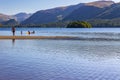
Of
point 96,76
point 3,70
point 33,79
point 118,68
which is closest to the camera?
point 33,79

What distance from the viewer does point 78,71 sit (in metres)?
26.2

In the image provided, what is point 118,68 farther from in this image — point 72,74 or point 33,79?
point 33,79

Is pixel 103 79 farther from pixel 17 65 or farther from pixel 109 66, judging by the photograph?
pixel 17 65

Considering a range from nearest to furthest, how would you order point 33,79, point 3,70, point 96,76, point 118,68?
point 33,79, point 96,76, point 3,70, point 118,68

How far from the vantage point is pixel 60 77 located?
23156 mm

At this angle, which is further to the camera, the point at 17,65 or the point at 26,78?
the point at 17,65

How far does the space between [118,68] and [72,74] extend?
19.8 ft

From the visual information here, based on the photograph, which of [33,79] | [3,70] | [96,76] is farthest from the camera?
[3,70]

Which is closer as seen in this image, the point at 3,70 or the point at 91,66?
the point at 3,70

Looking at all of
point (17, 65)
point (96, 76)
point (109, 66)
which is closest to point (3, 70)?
point (17, 65)

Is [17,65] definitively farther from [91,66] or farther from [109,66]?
[109,66]

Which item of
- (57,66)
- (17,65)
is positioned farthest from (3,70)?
(57,66)

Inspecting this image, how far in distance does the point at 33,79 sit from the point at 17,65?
7354 mm

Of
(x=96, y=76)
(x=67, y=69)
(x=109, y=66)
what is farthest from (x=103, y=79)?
(x=109, y=66)
